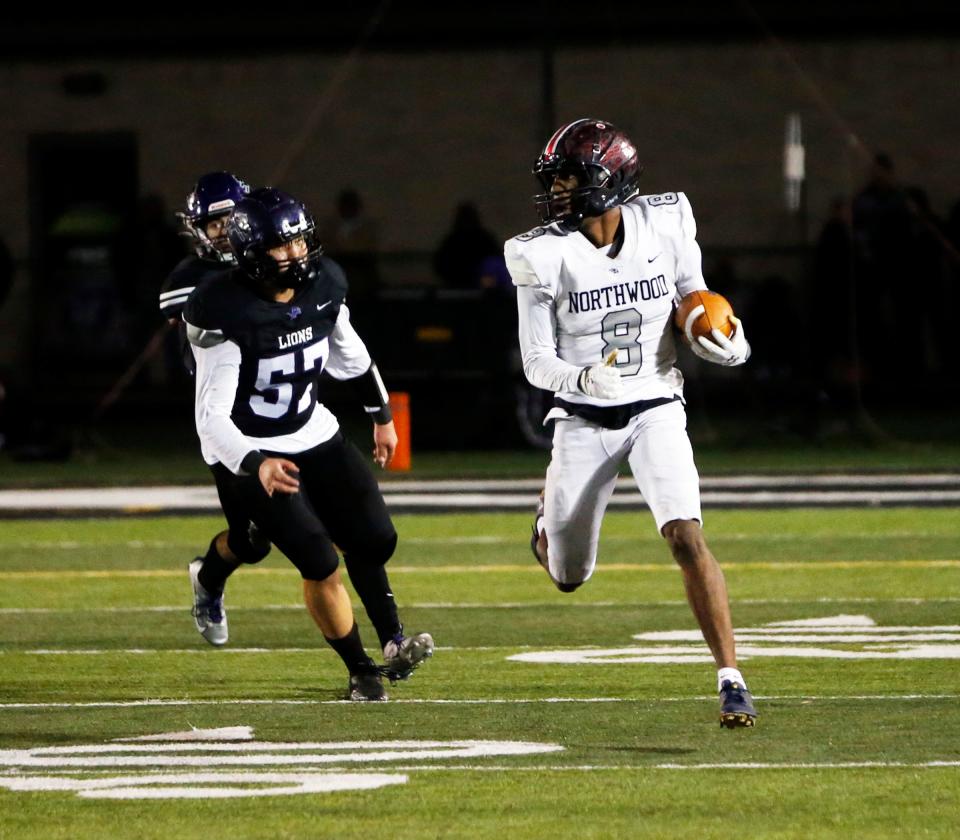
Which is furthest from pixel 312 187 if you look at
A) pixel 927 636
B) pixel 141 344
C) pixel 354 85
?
pixel 927 636

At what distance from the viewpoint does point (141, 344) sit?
2041 cm

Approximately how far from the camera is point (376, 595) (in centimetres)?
757

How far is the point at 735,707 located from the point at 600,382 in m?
1.01

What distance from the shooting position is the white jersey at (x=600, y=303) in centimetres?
707

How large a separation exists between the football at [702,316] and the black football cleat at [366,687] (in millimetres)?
1425

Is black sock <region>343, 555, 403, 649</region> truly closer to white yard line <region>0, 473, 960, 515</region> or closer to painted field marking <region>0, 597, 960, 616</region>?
painted field marking <region>0, 597, 960, 616</region>

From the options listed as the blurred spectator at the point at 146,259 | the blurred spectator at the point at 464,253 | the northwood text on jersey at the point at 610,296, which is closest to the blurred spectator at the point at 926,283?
the blurred spectator at the point at 464,253

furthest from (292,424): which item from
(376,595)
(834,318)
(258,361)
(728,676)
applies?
(834,318)

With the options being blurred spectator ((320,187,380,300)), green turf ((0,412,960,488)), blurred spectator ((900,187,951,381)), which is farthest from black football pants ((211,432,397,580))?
blurred spectator ((320,187,380,300))

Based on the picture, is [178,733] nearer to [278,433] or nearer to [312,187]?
[278,433]

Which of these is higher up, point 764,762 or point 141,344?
point 141,344

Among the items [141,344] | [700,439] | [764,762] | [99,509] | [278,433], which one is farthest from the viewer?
[141,344]

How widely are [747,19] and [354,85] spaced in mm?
3808

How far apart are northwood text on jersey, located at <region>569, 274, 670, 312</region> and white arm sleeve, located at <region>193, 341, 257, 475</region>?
3.50 ft
